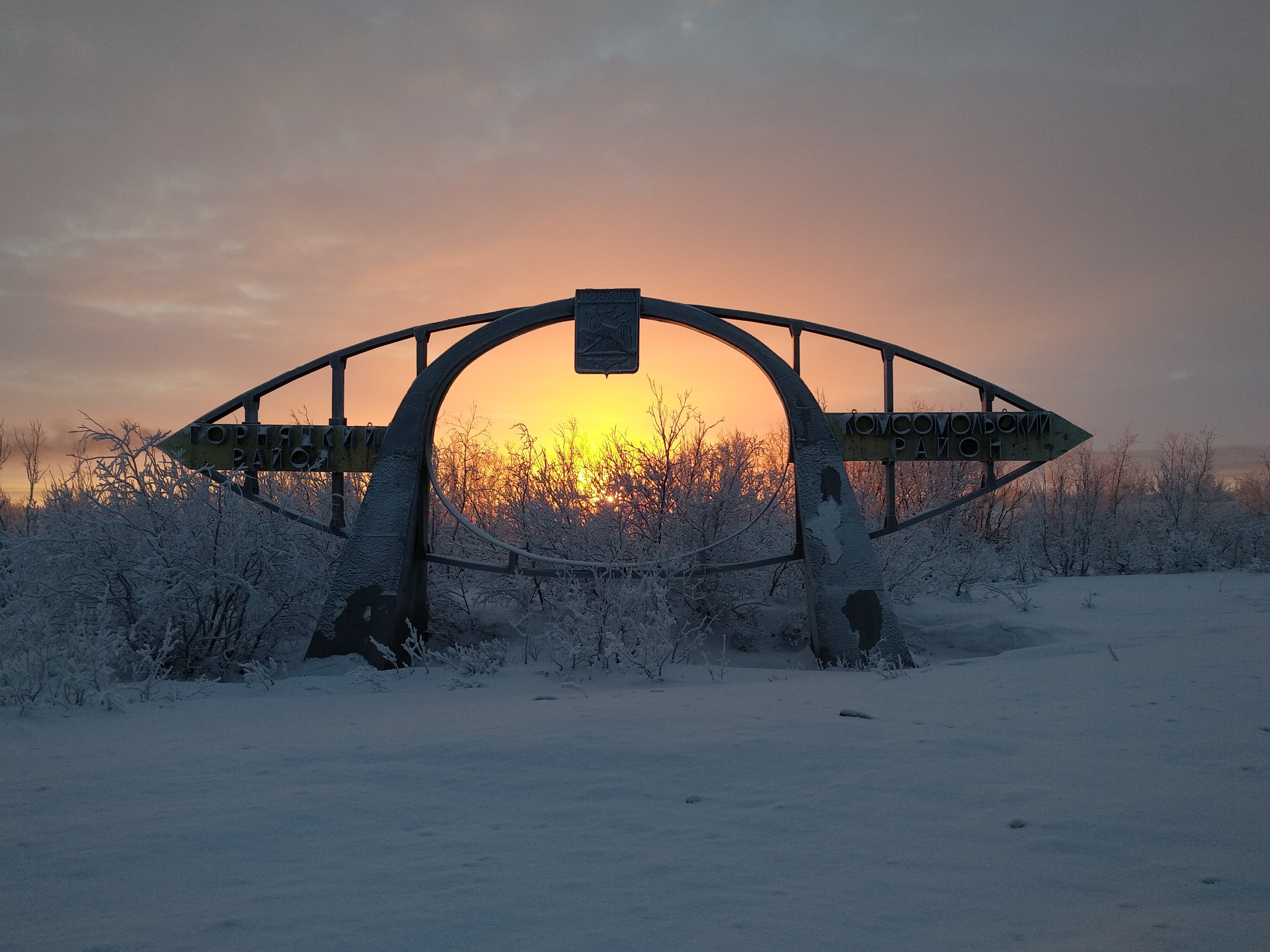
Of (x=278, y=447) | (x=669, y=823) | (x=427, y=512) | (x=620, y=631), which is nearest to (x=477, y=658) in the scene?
(x=620, y=631)

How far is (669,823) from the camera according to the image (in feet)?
9.67

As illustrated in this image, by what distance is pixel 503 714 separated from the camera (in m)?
5.11

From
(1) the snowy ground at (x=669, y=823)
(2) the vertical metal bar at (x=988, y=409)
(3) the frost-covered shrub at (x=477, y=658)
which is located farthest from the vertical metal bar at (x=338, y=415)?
(2) the vertical metal bar at (x=988, y=409)

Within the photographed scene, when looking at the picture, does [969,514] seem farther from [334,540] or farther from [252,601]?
[252,601]

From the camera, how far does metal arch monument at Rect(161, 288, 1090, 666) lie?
27.1 ft

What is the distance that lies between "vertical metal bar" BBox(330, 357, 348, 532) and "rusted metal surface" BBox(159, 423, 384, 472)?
0.04 metres

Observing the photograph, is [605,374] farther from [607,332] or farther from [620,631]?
[620,631]

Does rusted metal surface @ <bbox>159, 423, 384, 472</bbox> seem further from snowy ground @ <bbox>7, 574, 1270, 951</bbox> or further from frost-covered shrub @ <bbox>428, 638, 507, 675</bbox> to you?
snowy ground @ <bbox>7, 574, 1270, 951</bbox>

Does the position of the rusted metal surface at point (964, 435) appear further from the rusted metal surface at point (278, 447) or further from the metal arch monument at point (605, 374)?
the rusted metal surface at point (278, 447)

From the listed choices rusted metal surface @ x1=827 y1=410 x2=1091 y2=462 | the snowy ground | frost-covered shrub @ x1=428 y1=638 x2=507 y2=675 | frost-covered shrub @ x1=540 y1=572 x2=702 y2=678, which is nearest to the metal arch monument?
rusted metal surface @ x1=827 y1=410 x2=1091 y2=462

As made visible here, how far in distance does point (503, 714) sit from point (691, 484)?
664 centimetres

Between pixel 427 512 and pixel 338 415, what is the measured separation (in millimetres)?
1699

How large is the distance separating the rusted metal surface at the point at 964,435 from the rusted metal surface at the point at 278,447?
541cm

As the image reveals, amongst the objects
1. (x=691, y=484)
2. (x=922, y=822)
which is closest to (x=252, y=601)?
(x=691, y=484)
